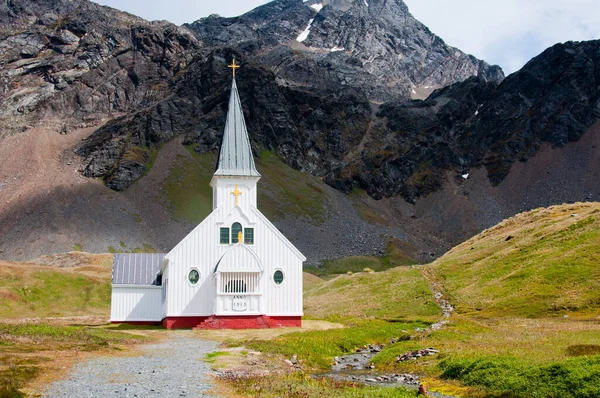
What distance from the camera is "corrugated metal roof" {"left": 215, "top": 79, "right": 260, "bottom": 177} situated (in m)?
56.2

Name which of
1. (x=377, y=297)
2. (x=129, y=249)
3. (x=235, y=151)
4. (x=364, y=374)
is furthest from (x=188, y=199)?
(x=364, y=374)

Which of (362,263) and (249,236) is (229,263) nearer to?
(249,236)

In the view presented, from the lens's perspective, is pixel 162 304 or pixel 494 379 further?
pixel 162 304

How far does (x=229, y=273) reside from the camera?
50.8 m

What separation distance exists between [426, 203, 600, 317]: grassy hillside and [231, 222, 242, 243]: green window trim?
62.2 feet

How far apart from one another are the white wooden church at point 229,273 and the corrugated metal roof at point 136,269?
526 mm

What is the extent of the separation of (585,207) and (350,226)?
120363 millimetres

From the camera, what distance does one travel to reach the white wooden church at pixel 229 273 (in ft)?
165

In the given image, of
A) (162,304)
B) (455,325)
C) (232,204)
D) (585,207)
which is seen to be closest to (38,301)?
(162,304)

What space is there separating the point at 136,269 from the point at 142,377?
124ft

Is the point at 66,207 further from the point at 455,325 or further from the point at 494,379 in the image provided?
the point at 494,379

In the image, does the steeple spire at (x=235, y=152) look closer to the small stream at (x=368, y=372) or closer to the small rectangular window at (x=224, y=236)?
the small rectangular window at (x=224, y=236)

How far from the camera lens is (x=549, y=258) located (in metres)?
59.1

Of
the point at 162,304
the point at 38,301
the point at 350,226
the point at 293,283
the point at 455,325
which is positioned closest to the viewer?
the point at 455,325
